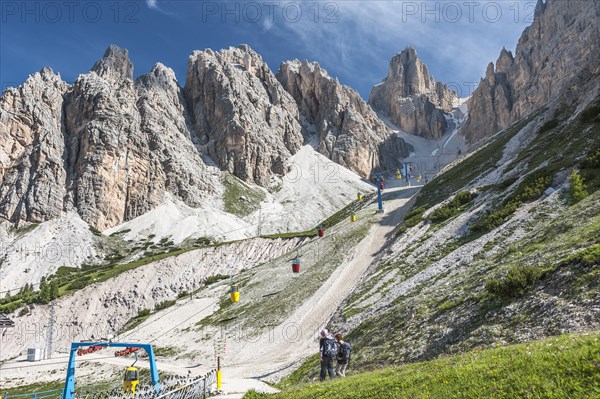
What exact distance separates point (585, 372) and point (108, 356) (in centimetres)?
7100

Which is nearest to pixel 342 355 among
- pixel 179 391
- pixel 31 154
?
pixel 179 391

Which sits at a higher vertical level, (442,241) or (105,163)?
(105,163)

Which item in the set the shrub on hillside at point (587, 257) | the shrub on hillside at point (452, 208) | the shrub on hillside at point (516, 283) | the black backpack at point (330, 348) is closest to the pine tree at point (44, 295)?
the shrub on hillside at point (452, 208)

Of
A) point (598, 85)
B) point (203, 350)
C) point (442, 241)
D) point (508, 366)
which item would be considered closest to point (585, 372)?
point (508, 366)

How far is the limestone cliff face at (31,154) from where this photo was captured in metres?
155

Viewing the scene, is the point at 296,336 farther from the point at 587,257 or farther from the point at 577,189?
the point at 587,257

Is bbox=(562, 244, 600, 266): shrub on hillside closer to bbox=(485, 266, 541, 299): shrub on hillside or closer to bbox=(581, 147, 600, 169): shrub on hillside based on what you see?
bbox=(485, 266, 541, 299): shrub on hillside

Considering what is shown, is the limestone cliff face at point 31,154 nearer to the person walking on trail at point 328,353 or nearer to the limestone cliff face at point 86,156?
the limestone cliff face at point 86,156

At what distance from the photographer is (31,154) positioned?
546 feet

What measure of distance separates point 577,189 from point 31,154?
194 metres

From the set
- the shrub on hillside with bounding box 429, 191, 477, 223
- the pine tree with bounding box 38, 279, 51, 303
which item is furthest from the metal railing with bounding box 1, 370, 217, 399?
the pine tree with bounding box 38, 279, 51, 303

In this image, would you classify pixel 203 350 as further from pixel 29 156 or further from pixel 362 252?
pixel 29 156

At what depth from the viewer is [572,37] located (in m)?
181

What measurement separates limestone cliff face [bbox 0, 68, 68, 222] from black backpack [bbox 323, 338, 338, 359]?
6593 inches
